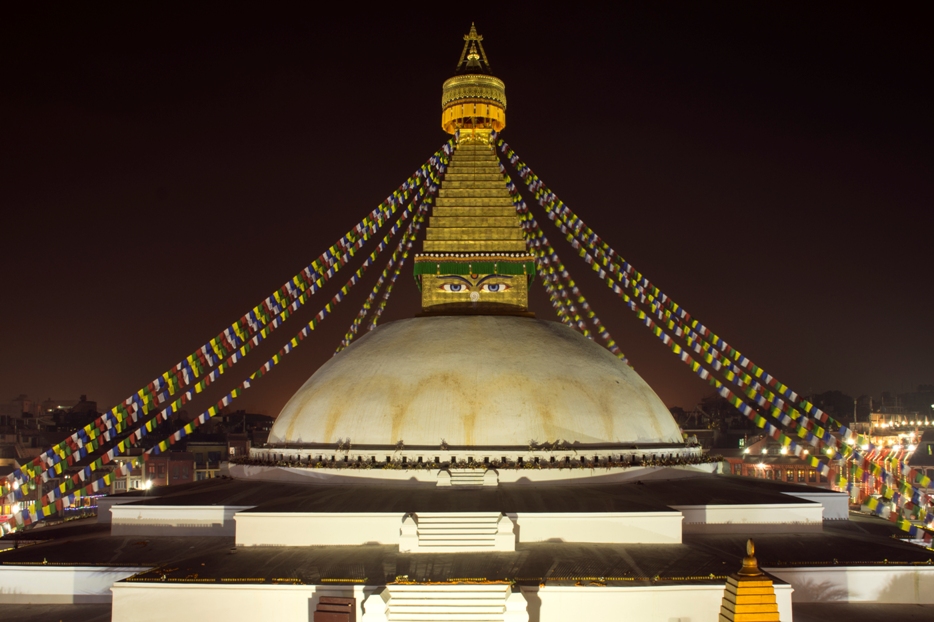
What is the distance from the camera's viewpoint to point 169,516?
12.1 meters

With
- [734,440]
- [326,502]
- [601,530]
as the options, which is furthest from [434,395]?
[734,440]

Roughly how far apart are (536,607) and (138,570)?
5.02m

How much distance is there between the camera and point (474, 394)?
13.1 meters

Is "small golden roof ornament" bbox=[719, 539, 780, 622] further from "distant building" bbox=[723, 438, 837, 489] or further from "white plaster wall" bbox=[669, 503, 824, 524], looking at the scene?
"distant building" bbox=[723, 438, 837, 489]

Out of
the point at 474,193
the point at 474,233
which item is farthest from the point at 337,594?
the point at 474,193

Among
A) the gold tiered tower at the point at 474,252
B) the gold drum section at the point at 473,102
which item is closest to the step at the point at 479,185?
the gold tiered tower at the point at 474,252

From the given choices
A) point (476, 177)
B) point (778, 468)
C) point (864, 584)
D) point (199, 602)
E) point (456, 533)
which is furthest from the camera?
point (778, 468)

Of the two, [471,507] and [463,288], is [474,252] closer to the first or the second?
[463,288]

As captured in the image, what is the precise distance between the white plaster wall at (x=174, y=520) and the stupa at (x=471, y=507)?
0.09ft

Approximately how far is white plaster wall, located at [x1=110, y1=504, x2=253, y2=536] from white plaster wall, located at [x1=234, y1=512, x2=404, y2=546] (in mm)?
1008

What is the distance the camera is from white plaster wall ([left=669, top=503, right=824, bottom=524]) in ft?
38.2

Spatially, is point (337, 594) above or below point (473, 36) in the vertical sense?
below

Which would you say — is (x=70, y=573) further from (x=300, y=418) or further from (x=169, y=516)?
(x=300, y=418)

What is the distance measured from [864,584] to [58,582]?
32.1 ft
